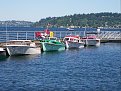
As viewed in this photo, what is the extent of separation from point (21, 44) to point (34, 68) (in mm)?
16220

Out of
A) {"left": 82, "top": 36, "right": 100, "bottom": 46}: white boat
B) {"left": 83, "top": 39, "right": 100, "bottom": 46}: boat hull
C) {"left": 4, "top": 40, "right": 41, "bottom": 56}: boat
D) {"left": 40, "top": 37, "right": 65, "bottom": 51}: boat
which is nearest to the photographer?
{"left": 4, "top": 40, "right": 41, "bottom": 56}: boat

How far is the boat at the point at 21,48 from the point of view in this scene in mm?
56406

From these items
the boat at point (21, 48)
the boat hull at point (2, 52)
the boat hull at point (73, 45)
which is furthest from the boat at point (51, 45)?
the boat hull at point (2, 52)

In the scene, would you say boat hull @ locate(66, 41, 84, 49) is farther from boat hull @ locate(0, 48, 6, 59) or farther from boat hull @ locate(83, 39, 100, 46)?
boat hull @ locate(0, 48, 6, 59)

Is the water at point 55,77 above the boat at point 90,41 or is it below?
below

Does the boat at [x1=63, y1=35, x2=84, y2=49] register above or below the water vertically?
above

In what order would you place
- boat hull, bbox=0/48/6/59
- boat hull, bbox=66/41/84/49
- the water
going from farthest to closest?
boat hull, bbox=66/41/84/49 → boat hull, bbox=0/48/6/59 → the water

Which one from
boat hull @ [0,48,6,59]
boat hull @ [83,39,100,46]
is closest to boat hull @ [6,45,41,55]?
boat hull @ [0,48,6,59]

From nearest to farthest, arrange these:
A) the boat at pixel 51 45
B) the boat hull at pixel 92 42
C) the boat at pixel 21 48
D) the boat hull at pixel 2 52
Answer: the boat hull at pixel 2 52 < the boat at pixel 21 48 < the boat at pixel 51 45 < the boat hull at pixel 92 42

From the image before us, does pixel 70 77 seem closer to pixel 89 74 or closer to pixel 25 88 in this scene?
pixel 89 74

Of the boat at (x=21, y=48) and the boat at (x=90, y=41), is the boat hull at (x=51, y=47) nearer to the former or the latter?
the boat at (x=21, y=48)

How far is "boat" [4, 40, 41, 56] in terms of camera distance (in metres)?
56.4

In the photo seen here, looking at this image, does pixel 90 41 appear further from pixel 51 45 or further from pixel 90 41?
pixel 51 45

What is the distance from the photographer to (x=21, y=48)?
57.7 meters
